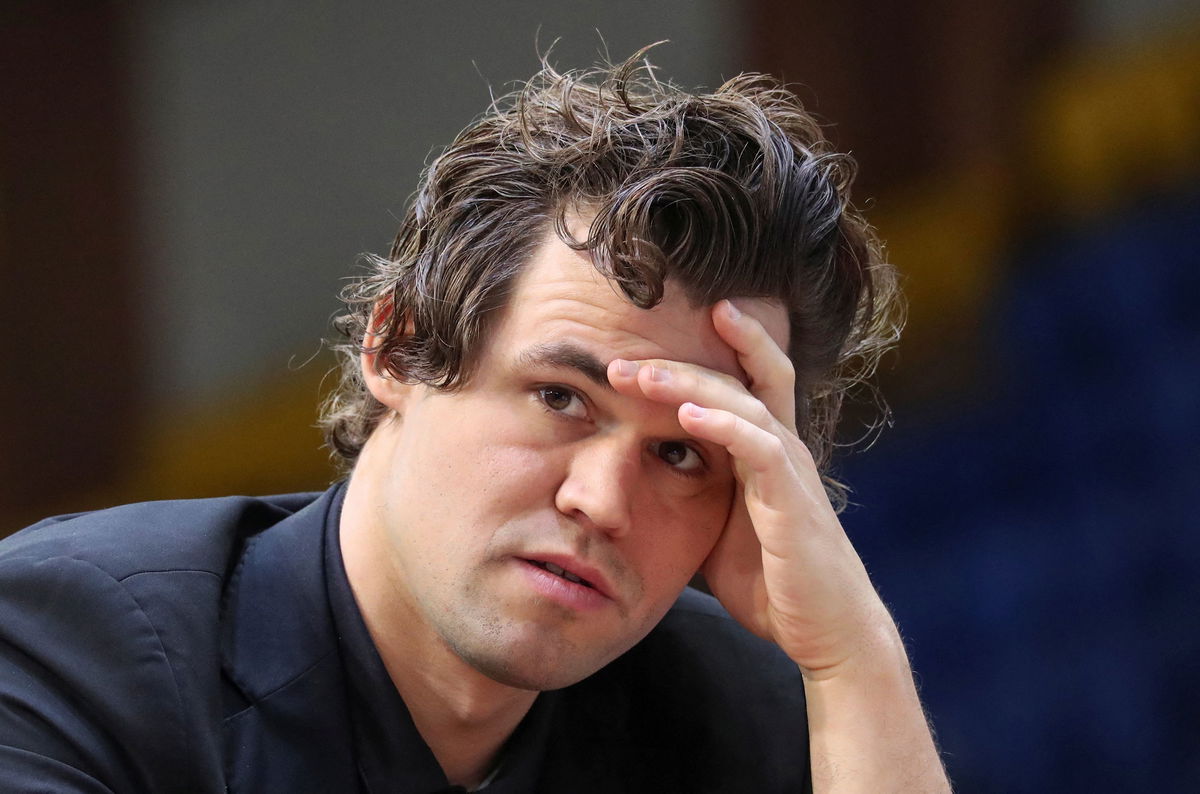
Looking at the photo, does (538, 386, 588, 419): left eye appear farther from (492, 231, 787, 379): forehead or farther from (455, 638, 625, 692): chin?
(455, 638, 625, 692): chin

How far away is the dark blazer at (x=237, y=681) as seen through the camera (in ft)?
5.70

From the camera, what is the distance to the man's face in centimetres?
186

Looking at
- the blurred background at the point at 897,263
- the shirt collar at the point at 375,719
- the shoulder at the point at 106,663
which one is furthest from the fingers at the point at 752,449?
the blurred background at the point at 897,263

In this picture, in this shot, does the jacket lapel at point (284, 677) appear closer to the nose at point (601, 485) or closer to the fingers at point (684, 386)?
the nose at point (601, 485)

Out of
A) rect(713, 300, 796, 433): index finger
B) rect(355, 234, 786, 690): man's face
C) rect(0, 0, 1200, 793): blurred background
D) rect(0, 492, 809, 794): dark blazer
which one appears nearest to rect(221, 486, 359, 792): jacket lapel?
rect(0, 492, 809, 794): dark blazer

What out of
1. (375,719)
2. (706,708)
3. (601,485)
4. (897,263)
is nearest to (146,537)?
(375,719)

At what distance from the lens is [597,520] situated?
6.05ft

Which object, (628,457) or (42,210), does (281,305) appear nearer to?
(42,210)

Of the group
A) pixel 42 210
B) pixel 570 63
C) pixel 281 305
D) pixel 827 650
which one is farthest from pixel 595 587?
pixel 42 210

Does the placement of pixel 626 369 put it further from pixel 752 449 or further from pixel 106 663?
pixel 106 663

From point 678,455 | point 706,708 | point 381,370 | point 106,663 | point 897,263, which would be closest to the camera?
point 106,663

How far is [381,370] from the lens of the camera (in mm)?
2160

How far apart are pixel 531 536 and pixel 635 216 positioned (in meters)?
0.48

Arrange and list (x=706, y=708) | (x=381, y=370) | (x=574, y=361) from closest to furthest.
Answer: (x=574, y=361), (x=381, y=370), (x=706, y=708)
